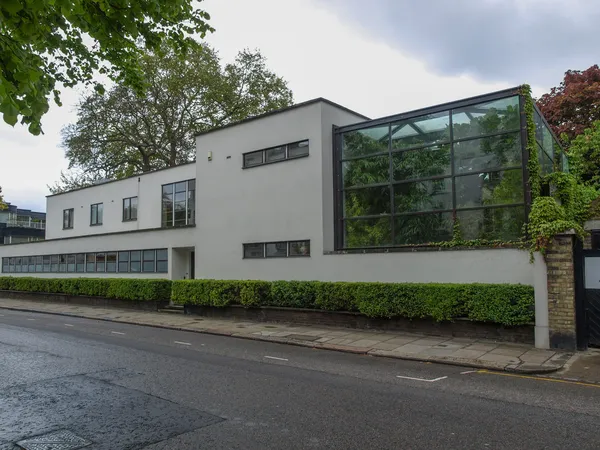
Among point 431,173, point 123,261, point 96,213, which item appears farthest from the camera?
point 96,213

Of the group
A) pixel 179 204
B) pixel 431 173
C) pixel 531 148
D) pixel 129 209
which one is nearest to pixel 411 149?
pixel 431 173

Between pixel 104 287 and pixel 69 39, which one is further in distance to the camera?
pixel 104 287

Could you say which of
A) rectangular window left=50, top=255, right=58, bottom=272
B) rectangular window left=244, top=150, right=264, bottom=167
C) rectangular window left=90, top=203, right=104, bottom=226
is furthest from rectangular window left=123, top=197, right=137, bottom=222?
rectangular window left=244, top=150, right=264, bottom=167

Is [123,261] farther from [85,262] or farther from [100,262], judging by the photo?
[85,262]

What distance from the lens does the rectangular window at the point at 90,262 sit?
25.5 m

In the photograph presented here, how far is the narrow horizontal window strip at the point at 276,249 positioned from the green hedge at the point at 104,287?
15.6 ft

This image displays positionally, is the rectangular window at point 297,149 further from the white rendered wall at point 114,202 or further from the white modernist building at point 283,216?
the white rendered wall at point 114,202

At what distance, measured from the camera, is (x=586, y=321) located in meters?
9.60

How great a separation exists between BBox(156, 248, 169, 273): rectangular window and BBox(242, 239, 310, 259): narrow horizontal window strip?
5.69 m

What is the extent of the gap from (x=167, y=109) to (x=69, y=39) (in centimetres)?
2631

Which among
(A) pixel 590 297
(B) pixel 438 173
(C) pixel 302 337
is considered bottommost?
(C) pixel 302 337

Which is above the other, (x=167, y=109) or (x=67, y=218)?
(x=167, y=109)

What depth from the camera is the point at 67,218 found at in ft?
98.2

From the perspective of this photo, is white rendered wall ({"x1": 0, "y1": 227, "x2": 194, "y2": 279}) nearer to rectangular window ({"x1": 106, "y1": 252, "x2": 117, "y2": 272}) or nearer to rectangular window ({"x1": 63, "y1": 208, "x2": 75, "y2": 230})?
rectangular window ({"x1": 106, "y1": 252, "x2": 117, "y2": 272})
